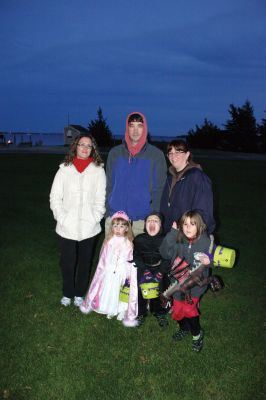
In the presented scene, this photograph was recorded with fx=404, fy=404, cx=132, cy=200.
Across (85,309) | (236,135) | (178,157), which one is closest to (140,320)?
(85,309)

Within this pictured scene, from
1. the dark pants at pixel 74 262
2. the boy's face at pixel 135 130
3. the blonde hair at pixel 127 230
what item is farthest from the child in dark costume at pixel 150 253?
the boy's face at pixel 135 130

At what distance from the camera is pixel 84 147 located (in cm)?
484

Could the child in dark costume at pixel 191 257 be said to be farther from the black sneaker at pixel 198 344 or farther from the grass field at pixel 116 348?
the grass field at pixel 116 348

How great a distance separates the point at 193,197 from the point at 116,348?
1.85 metres

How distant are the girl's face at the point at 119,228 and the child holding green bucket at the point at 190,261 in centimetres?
63

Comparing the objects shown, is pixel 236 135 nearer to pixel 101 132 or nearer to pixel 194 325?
pixel 101 132

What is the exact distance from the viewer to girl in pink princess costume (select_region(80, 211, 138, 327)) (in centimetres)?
485

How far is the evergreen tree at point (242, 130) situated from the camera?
45.8 m

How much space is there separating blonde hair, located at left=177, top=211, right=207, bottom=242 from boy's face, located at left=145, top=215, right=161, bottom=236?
0.85 ft

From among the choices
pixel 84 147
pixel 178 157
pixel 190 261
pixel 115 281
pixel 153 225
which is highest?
pixel 84 147

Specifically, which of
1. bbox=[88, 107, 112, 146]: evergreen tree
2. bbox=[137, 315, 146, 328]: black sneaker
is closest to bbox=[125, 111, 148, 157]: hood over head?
bbox=[137, 315, 146, 328]: black sneaker

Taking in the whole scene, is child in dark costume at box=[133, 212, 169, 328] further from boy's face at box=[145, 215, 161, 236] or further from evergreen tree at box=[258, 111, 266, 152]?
evergreen tree at box=[258, 111, 266, 152]

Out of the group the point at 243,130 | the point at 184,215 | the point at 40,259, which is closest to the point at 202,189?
the point at 184,215

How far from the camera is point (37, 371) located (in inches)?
155
